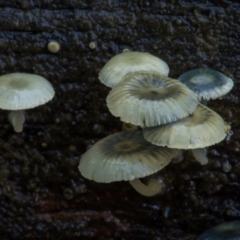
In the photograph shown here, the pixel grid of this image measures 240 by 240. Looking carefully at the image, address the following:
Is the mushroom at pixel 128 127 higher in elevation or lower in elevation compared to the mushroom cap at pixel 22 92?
lower

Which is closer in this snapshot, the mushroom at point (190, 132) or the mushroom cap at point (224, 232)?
the mushroom at point (190, 132)

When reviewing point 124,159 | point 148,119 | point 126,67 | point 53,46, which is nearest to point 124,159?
point 124,159

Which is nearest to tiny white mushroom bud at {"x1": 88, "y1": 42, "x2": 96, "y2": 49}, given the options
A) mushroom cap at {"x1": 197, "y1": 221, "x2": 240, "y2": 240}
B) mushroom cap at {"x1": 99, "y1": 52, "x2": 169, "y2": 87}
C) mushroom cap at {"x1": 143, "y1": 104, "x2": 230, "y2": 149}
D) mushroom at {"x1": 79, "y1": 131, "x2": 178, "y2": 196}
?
mushroom cap at {"x1": 99, "y1": 52, "x2": 169, "y2": 87}

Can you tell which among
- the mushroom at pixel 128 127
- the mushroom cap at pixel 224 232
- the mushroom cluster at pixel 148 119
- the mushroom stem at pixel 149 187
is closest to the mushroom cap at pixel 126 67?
the mushroom cluster at pixel 148 119

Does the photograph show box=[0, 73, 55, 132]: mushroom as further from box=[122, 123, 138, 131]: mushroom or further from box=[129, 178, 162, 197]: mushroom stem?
box=[129, 178, 162, 197]: mushroom stem

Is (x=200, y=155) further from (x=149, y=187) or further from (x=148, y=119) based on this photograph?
(x=148, y=119)

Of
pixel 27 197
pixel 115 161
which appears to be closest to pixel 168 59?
pixel 115 161

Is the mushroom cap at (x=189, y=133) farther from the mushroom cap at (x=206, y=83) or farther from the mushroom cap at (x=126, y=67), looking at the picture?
the mushroom cap at (x=126, y=67)

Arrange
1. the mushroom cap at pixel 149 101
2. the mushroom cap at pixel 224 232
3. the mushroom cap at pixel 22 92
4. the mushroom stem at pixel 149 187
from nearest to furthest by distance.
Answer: the mushroom cap at pixel 149 101
the mushroom cap at pixel 22 92
the mushroom cap at pixel 224 232
the mushroom stem at pixel 149 187
